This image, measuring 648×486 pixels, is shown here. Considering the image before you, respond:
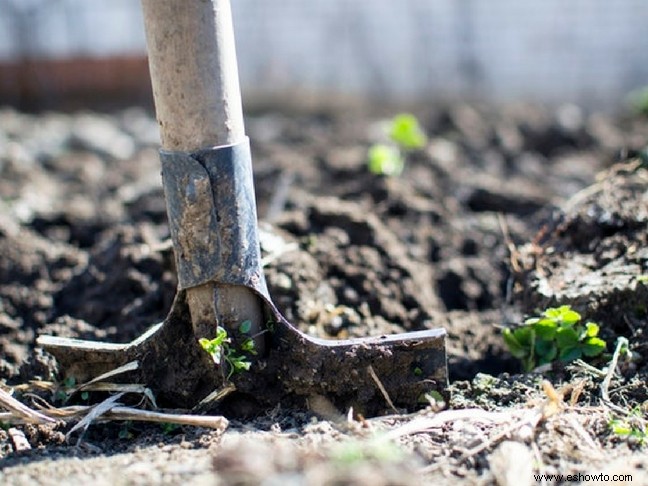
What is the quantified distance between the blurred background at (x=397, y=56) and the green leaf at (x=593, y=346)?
5.96 metres

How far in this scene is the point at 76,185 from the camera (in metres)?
5.16

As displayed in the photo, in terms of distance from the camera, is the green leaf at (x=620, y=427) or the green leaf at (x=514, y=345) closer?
the green leaf at (x=620, y=427)

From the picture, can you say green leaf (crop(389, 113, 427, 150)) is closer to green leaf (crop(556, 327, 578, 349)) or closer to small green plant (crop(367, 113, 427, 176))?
small green plant (crop(367, 113, 427, 176))

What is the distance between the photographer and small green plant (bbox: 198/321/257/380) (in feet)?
7.22

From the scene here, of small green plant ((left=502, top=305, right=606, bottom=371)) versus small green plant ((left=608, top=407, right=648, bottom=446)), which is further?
small green plant ((left=502, top=305, right=606, bottom=371))

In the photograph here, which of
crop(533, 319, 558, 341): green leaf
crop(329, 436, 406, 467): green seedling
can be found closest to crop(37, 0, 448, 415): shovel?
crop(533, 319, 558, 341): green leaf

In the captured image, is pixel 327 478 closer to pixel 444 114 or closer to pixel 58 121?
pixel 444 114

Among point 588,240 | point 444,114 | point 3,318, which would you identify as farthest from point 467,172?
point 3,318

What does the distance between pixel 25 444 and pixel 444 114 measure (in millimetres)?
4748

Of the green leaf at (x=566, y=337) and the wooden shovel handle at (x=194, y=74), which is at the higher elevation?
the wooden shovel handle at (x=194, y=74)

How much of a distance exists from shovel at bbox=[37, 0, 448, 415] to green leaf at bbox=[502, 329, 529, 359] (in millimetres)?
366

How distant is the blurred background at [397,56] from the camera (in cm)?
835

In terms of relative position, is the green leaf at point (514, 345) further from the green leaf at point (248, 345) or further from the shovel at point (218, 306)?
the green leaf at point (248, 345)

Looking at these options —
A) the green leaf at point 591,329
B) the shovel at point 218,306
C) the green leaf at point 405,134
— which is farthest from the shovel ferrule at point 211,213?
the green leaf at point 405,134
